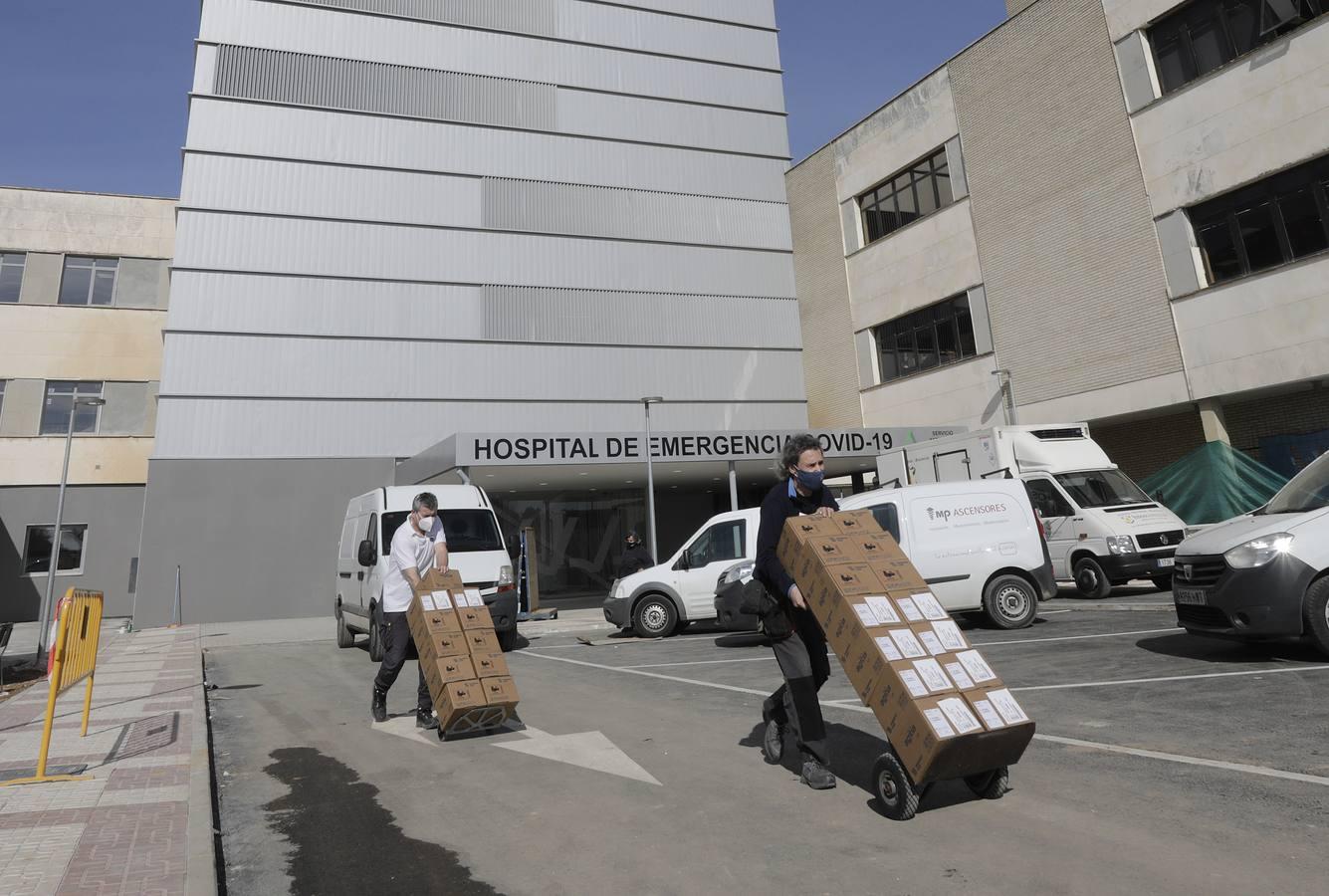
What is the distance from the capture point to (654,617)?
13984 mm

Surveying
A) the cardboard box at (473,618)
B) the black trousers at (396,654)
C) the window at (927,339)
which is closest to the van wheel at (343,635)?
the black trousers at (396,654)

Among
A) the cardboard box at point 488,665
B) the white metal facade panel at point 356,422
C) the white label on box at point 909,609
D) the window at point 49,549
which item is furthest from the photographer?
the window at point 49,549

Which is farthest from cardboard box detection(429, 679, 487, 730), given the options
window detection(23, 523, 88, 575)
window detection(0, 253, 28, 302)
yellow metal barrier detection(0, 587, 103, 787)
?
window detection(0, 253, 28, 302)

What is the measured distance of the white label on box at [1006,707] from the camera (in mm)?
3924

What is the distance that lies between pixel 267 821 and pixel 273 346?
75.9 feet

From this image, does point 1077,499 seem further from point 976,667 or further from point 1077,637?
point 976,667

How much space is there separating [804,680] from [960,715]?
0.96 metres

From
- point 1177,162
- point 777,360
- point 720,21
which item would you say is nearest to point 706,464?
point 777,360

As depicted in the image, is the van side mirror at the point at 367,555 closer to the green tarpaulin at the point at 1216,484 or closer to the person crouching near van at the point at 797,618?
the person crouching near van at the point at 797,618

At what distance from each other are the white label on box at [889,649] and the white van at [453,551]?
8702mm

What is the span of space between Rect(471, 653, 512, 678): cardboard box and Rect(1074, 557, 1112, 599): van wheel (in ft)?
37.8

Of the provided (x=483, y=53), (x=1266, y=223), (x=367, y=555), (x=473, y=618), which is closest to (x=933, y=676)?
(x=473, y=618)

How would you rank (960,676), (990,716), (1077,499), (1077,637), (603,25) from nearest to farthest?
(990,716), (960,676), (1077,637), (1077,499), (603,25)

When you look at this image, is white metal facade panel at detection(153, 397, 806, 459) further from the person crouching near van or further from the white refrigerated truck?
the person crouching near van
